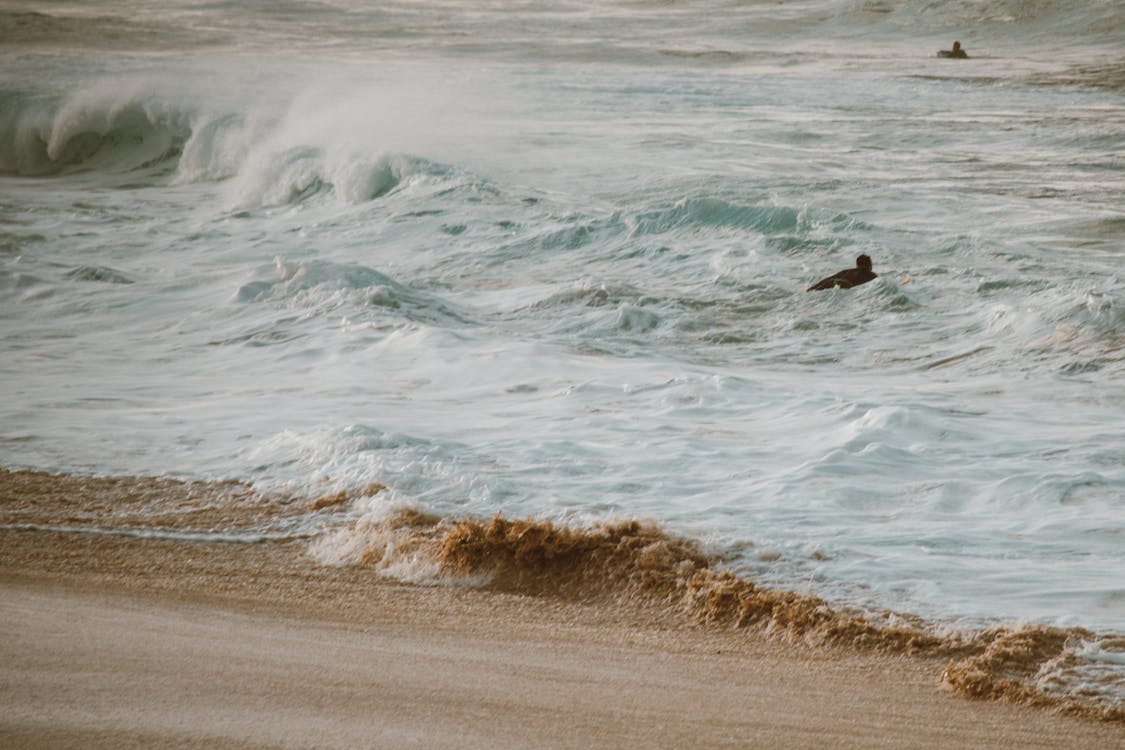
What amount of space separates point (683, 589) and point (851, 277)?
244 inches

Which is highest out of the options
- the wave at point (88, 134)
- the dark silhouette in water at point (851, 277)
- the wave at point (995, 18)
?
the wave at point (995, 18)

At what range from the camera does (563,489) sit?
193 inches

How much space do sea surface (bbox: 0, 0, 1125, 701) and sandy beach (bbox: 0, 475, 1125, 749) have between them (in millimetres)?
580

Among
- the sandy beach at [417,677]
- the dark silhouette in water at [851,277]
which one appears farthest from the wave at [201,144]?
the sandy beach at [417,677]

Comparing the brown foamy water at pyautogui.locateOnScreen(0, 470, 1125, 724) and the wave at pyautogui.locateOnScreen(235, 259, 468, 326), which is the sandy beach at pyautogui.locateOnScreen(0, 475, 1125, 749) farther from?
the wave at pyautogui.locateOnScreen(235, 259, 468, 326)

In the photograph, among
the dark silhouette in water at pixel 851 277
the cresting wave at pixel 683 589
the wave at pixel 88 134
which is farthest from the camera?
the wave at pixel 88 134

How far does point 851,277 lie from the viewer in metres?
9.56

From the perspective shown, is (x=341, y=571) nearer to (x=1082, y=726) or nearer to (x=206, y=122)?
(x=1082, y=726)

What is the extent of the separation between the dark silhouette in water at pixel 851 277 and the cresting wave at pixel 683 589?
18.6ft

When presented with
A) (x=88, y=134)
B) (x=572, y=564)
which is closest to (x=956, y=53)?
(x=88, y=134)

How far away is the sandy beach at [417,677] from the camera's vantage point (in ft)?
8.96

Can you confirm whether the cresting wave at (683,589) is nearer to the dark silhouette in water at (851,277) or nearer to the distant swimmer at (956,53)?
the dark silhouette in water at (851,277)

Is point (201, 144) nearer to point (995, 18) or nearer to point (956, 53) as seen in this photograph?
point (956, 53)

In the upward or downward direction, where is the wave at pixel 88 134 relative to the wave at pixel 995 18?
downward
